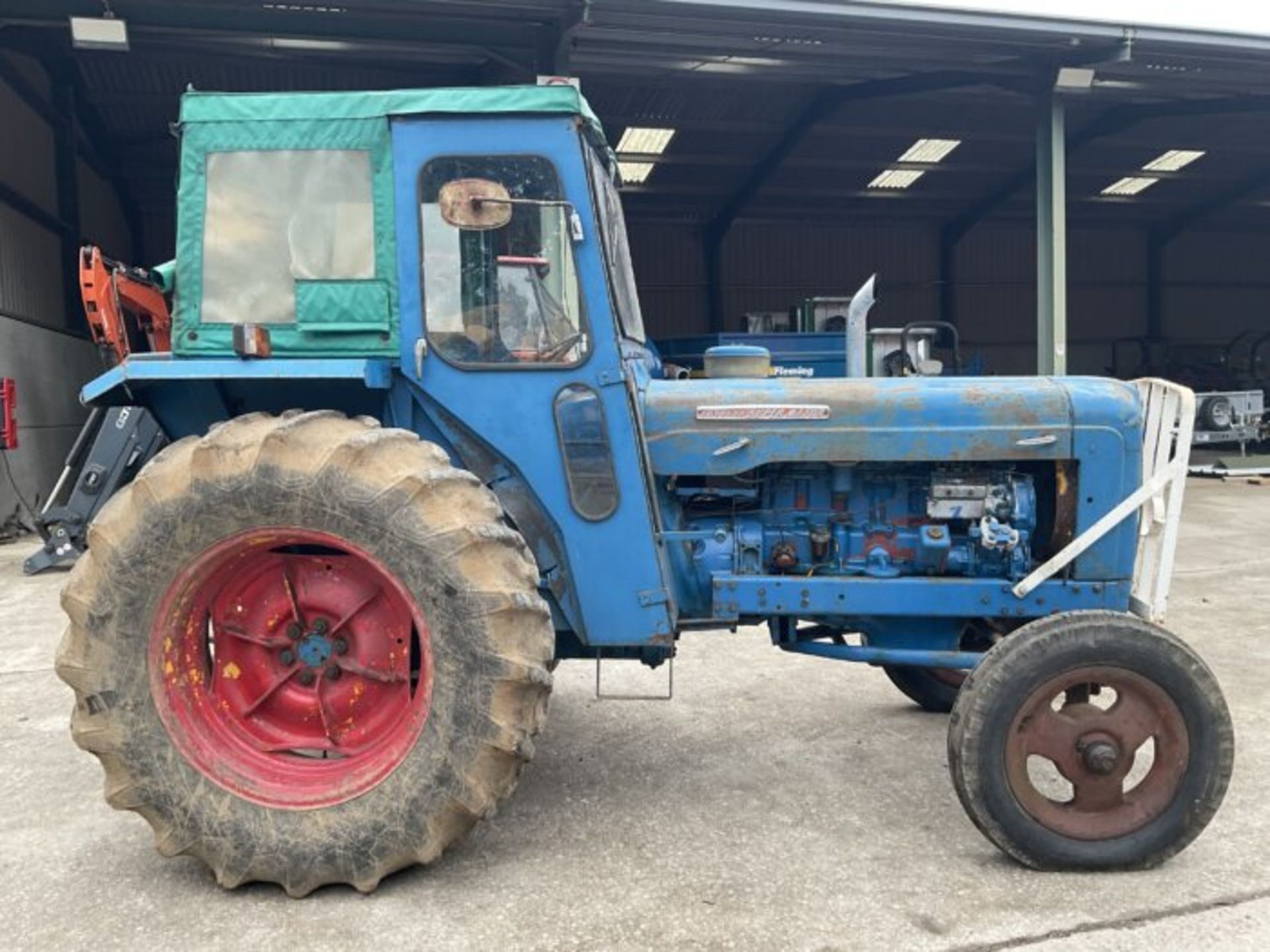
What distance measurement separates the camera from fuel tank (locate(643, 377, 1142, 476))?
135 inches

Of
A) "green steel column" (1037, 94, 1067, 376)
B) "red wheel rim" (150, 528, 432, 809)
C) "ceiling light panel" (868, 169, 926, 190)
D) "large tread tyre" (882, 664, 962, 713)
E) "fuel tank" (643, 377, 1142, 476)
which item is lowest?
"large tread tyre" (882, 664, 962, 713)

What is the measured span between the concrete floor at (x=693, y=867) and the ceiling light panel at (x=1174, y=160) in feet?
56.4

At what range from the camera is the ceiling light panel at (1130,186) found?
20109 millimetres

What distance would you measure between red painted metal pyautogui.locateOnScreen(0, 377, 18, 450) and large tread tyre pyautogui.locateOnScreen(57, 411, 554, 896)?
28.7 feet

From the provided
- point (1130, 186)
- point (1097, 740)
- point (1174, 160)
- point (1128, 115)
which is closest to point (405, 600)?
point (1097, 740)

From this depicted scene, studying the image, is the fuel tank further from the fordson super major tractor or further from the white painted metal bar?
the white painted metal bar

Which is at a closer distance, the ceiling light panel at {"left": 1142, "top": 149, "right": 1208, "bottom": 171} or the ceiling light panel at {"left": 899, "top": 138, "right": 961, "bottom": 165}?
the ceiling light panel at {"left": 899, "top": 138, "right": 961, "bottom": 165}

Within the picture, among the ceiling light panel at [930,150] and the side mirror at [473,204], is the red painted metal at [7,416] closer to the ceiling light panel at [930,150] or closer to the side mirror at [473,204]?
the side mirror at [473,204]

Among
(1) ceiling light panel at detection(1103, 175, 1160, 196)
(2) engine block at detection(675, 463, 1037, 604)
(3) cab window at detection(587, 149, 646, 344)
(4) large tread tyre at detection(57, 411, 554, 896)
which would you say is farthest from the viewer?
(1) ceiling light panel at detection(1103, 175, 1160, 196)

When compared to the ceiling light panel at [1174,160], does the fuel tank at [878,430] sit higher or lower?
lower

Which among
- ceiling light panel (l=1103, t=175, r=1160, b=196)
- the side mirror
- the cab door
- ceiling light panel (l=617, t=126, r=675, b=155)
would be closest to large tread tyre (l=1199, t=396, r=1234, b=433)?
ceiling light panel (l=1103, t=175, r=1160, b=196)

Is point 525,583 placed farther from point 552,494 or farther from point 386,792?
point 386,792

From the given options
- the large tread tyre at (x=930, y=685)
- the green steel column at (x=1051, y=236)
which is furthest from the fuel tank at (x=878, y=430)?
the green steel column at (x=1051, y=236)

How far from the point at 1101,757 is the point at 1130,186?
20928 millimetres
